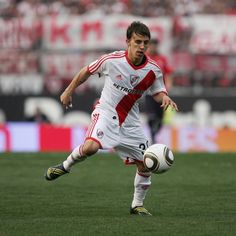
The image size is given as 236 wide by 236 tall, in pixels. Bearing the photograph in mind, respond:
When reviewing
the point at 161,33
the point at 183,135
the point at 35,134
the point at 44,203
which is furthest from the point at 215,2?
the point at 44,203

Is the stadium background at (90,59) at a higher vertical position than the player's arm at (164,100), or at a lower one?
lower

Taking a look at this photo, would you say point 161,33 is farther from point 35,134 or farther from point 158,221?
point 158,221

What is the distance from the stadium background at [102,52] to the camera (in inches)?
868

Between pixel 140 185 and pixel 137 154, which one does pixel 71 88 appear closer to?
pixel 137 154

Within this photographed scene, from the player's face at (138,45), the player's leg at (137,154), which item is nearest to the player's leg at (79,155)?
the player's leg at (137,154)

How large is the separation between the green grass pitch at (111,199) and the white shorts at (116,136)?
699 millimetres

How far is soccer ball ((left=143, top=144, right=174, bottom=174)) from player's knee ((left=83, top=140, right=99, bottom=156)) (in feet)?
1.76

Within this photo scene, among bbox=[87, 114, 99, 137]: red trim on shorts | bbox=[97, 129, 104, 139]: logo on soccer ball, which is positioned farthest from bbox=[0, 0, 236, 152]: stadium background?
bbox=[97, 129, 104, 139]: logo on soccer ball

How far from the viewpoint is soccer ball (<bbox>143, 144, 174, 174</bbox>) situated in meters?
8.35

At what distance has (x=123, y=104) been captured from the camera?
882cm

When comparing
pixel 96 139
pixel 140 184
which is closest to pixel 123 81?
pixel 96 139

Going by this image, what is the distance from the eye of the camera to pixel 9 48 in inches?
917

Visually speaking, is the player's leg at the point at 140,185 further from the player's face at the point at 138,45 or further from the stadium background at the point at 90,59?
the stadium background at the point at 90,59

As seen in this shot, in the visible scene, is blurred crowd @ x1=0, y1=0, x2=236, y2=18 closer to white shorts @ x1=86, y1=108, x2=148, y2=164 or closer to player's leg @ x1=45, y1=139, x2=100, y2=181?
white shorts @ x1=86, y1=108, x2=148, y2=164
